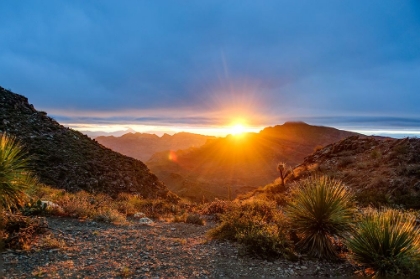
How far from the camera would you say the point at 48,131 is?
26.3 metres

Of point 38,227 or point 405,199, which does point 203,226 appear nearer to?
point 38,227

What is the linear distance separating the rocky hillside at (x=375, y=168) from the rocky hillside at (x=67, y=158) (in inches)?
506

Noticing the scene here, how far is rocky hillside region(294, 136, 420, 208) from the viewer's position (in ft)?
51.2

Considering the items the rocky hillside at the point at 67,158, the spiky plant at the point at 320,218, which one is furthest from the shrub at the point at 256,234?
the rocky hillside at the point at 67,158

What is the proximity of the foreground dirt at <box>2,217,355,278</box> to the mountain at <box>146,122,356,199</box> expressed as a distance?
51.5 meters

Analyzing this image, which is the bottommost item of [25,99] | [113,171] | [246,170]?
[246,170]

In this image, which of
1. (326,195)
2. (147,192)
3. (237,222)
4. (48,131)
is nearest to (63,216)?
(237,222)

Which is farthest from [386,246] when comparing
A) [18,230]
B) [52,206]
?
[52,206]

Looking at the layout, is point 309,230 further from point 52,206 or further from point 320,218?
point 52,206

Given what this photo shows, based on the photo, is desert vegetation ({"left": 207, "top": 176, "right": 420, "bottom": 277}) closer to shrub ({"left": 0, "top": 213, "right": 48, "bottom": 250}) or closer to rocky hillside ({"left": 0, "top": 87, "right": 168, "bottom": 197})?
shrub ({"left": 0, "top": 213, "right": 48, "bottom": 250})

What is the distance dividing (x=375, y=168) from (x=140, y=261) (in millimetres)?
17657

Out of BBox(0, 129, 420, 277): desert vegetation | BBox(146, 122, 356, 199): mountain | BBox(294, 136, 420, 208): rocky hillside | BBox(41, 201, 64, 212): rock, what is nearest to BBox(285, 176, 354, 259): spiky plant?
BBox(0, 129, 420, 277): desert vegetation

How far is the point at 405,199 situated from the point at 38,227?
1500 centimetres

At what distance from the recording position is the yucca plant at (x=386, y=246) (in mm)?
6094
